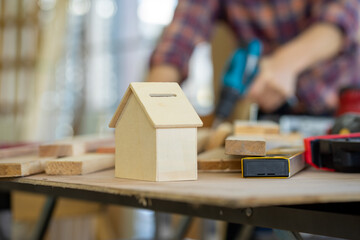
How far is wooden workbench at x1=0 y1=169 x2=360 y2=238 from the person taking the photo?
0.38 m

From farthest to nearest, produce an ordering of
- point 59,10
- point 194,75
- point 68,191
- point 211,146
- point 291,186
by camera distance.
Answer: point 59,10 → point 194,75 → point 211,146 → point 68,191 → point 291,186

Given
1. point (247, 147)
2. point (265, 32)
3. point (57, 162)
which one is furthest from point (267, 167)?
point (265, 32)

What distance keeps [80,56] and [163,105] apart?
12.5 feet

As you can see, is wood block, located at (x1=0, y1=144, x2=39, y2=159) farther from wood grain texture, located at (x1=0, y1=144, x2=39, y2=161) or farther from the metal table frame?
the metal table frame

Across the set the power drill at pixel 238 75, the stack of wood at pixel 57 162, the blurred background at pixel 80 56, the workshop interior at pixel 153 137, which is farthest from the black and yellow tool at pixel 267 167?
the blurred background at pixel 80 56

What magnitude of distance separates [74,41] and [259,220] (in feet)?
13.6

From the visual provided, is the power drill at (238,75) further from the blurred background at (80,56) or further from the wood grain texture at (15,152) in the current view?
the blurred background at (80,56)

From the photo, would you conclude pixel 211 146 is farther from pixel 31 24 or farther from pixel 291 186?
pixel 31 24

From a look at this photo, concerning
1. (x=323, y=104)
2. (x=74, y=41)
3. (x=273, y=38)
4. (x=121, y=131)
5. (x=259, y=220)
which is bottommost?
(x=259, y=220)

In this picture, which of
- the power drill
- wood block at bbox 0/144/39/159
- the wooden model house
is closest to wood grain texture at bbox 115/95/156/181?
the wooden model house

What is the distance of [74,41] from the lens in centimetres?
432

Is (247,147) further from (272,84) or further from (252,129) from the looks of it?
(272,84)

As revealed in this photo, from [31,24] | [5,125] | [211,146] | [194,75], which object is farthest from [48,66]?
[211,146]

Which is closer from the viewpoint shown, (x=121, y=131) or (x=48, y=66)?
(x=121, y=131)
